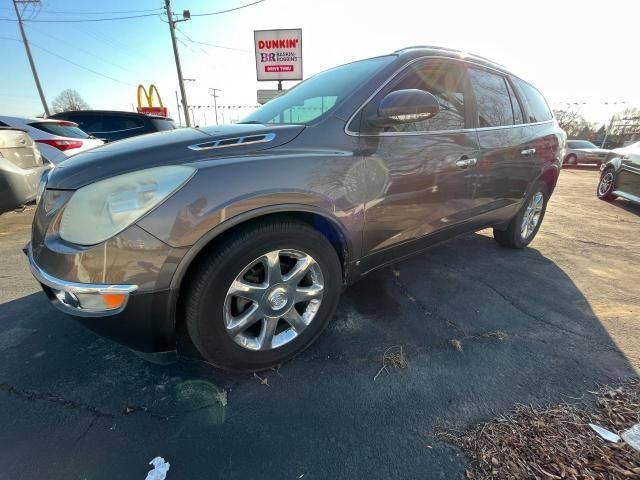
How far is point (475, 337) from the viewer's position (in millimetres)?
2160

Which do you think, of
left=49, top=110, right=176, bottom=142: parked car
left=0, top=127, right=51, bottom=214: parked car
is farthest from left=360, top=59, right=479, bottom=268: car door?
left=49, top=110, right=176, bottom=142: parked car

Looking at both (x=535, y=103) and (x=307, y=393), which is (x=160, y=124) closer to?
(x=535, y=103)

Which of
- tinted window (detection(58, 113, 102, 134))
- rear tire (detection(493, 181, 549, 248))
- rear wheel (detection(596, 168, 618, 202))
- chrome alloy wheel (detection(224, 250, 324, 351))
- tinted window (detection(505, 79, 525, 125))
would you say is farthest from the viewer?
tinted window (detection(58, 113, 102, 134))

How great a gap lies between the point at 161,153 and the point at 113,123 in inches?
310

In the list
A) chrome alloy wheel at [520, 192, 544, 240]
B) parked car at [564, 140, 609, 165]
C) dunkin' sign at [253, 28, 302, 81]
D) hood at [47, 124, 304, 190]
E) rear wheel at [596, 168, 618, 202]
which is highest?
dunkin' sign at [253, 28, 302, 81]

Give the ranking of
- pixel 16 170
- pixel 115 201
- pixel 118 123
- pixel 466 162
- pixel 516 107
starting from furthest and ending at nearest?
pixel 118 123 → pixel 16 170 → pixel 516 107 → pixel 466 162 → pixel 115 201

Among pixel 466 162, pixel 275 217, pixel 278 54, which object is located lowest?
pixel 275 217

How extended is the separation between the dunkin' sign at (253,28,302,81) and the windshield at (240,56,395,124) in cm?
1198

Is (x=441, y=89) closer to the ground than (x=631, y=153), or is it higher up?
higher up

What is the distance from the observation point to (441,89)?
2.36 metres

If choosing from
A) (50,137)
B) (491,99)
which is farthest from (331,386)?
(50,137)

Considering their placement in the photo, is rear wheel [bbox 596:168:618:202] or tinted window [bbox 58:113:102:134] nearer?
rear wheel [bbox 596:168:618:202]

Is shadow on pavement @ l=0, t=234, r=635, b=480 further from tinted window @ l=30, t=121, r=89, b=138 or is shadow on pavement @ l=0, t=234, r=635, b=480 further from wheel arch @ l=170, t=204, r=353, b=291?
tinted window @ l=30, t=121, r=89, b=138

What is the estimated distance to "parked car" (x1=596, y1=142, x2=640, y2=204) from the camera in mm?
5770
